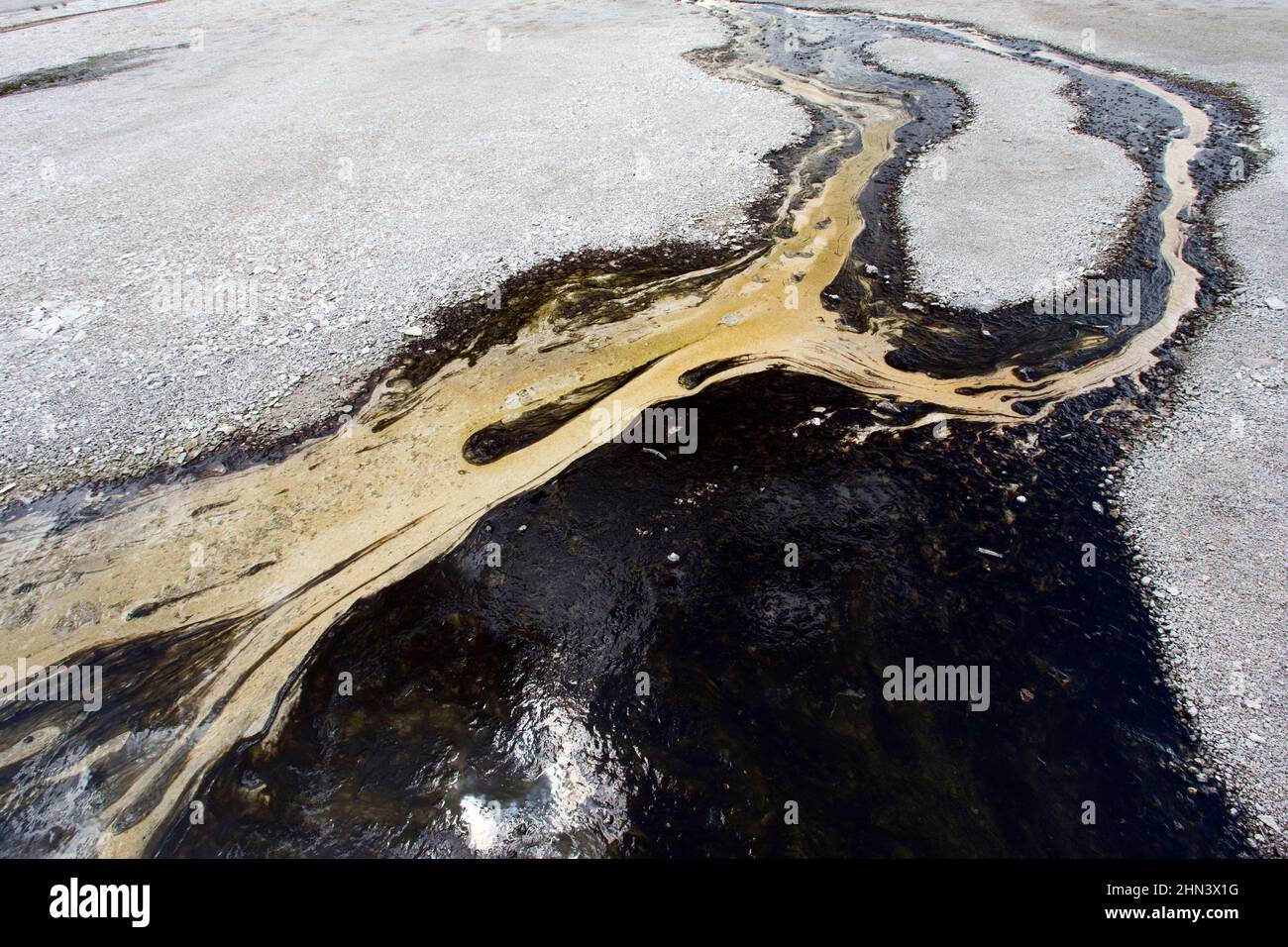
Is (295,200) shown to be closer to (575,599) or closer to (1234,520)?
(575,599)

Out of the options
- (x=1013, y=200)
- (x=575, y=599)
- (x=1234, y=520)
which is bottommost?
(x=575, y=599)

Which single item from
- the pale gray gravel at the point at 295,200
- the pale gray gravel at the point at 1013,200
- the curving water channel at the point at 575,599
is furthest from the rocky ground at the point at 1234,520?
the pale gray gravel at the point at 295,200

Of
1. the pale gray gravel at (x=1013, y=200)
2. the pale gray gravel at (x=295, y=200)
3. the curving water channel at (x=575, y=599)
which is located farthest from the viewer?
the pale gray gravel at (x=1013, y=200)

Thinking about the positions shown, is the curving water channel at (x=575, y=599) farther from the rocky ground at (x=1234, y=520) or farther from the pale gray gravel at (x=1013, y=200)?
the pale gray gravel at (x=1013, y=200)

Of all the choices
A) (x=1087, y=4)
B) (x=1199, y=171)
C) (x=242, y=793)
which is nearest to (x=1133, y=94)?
(x=1199, y=171)

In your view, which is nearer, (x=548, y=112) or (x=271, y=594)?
(x=271, y=594)

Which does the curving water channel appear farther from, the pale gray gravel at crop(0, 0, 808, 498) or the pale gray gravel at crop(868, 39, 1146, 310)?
the pale gray gravel at crop(0, 0, 808, 498)

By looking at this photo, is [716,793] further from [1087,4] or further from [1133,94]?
[1087,4]

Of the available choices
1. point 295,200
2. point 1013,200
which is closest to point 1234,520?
point 1013,200
